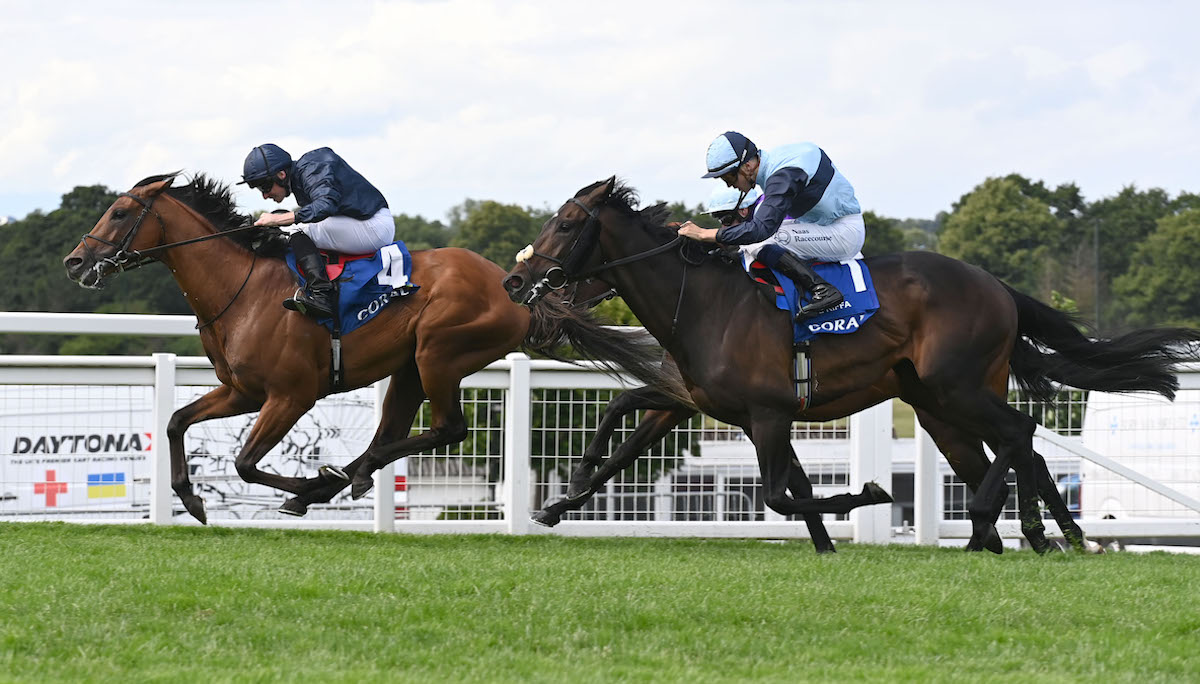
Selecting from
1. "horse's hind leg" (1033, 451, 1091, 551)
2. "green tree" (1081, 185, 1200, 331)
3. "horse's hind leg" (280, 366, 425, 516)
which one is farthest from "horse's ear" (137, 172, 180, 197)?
"green tree" (1081, 185, 1200, 331)

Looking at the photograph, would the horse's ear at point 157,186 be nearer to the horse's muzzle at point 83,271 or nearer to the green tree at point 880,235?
the horse's muzzle at point 83,271

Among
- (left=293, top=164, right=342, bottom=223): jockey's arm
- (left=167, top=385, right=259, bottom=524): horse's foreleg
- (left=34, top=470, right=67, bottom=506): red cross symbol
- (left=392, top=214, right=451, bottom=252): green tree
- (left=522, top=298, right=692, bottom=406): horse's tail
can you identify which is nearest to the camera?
(left=293, top=164, right=342, bottom=223): jockey's arm

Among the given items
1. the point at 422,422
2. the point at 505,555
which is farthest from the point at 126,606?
the point at 422,422

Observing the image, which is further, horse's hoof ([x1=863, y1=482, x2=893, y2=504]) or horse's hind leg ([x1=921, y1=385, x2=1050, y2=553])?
horse's hind leg ([x1=921, y1=385, x2=1050, y2=553])

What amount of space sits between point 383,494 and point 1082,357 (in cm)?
388

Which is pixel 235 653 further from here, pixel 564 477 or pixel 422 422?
pixel 422 422

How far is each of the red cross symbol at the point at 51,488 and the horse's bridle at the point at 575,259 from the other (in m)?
3.40

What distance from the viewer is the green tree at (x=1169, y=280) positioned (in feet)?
217

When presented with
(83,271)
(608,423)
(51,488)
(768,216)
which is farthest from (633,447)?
(51,488)

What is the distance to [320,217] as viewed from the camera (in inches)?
293

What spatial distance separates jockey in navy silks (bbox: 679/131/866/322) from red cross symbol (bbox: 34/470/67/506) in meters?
4.03

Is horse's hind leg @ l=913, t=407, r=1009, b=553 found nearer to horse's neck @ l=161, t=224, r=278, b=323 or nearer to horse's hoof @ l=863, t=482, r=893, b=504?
horse's hoof @ l=863, t=482, r=893, b=504

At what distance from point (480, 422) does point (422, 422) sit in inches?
173

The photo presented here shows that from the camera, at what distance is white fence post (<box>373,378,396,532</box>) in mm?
8695
